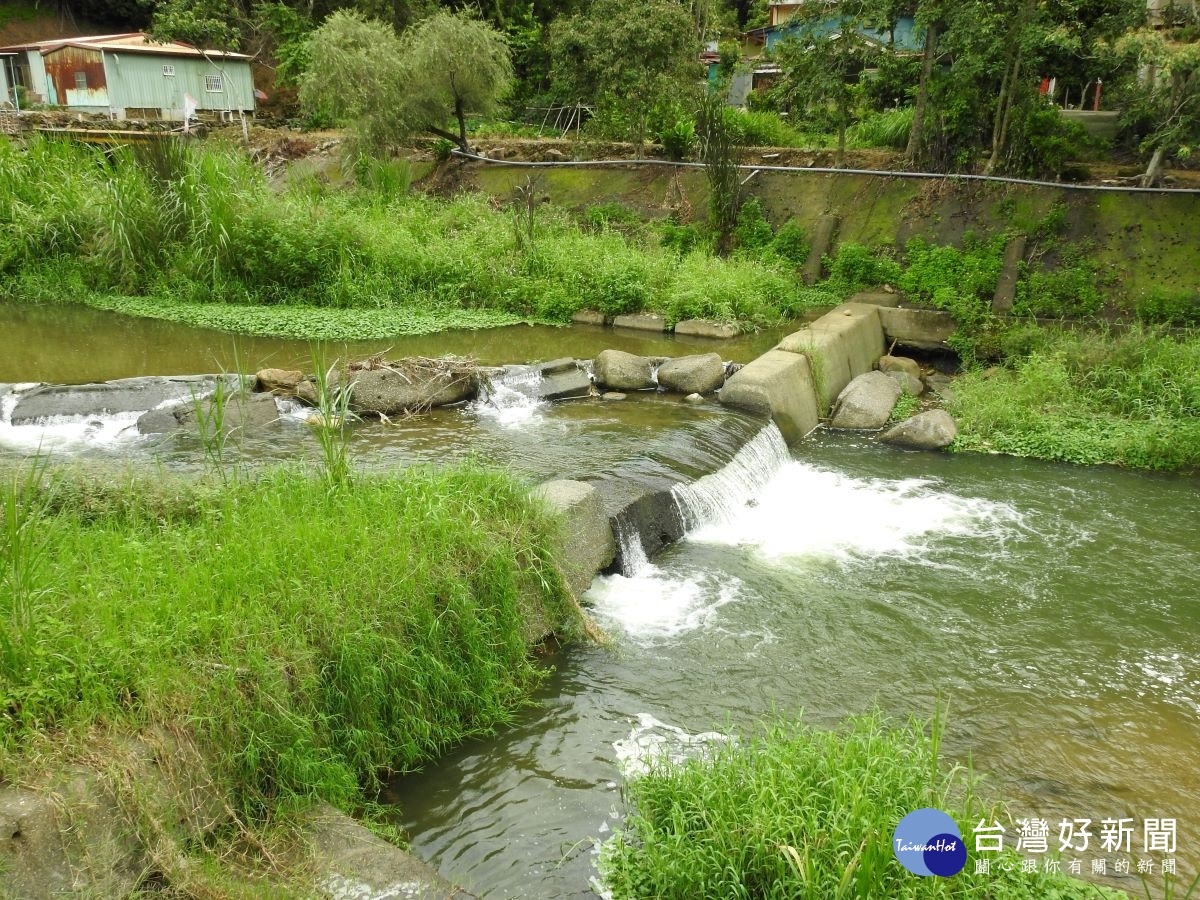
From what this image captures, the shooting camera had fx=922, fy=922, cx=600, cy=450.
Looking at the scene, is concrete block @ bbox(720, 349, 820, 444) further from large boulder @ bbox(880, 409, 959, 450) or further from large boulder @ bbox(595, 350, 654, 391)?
large boulder @ bbox(595, 350, 654, 391)

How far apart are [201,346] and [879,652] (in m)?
9.38

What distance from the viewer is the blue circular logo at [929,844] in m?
3.43

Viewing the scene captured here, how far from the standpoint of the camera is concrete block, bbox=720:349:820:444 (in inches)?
399

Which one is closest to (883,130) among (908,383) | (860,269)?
(860,269)

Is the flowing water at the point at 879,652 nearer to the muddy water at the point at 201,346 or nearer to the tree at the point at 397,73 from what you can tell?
the muddy water at the point at 201,346

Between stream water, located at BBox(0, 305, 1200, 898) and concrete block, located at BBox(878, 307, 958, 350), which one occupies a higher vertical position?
concrete block, located at BBox(878, 307, 958, 350)

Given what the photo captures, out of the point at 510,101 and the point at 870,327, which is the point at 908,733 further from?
the point at 510,101

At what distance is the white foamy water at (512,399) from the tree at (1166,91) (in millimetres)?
8451

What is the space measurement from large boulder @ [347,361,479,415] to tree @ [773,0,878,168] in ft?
31.5

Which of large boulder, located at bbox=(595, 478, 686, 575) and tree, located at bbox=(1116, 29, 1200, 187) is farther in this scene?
tree, located at bbox=(1116, 29, 1200, 187)

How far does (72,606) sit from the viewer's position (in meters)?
4.10

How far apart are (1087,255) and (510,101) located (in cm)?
1658

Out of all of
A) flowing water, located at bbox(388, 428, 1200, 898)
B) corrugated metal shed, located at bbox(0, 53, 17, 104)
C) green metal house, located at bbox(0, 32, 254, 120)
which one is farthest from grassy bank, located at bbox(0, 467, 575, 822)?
corrugated metal shed, located at bbox(0, 53, 17, 104)

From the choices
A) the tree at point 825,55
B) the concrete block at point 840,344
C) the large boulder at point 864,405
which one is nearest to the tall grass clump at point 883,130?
the tree at point 825,55
